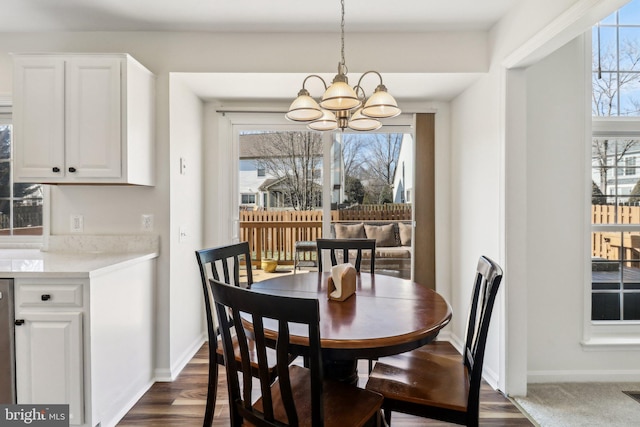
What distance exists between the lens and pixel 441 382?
156cm

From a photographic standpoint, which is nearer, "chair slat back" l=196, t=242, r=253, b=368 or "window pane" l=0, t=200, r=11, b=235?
"chair slat back" l=196, t=242, r=253, b=368

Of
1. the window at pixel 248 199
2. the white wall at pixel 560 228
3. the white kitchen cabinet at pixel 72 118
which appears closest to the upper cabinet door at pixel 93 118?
the white kitchen cabinet at pixel 72 118

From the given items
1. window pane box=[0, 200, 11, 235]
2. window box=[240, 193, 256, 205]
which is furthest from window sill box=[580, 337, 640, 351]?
window pane box=[0, 200, 11, 235]

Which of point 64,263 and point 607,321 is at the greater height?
point 64,263

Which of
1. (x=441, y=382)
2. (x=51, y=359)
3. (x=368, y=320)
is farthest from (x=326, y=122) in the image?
(x=51, y=359)

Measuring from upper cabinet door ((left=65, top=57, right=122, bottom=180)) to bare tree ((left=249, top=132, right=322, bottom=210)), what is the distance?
4.53 ft

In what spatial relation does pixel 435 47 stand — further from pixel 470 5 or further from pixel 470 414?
pixel 470 414

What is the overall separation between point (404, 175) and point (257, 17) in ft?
6.27

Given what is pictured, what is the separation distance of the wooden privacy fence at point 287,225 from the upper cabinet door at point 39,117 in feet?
5.26

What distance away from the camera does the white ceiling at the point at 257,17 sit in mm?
2223

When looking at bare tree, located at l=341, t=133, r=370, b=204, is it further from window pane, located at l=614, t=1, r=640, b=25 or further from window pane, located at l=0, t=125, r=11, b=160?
window pane, located at l=0, t=125, r=11, b=160

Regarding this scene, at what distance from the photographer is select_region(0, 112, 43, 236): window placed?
111 inches

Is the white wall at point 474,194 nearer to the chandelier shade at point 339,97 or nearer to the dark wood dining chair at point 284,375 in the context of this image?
the chandelier shade at point 339,97

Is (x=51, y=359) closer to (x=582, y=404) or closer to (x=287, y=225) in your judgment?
(x=287, y=225)
